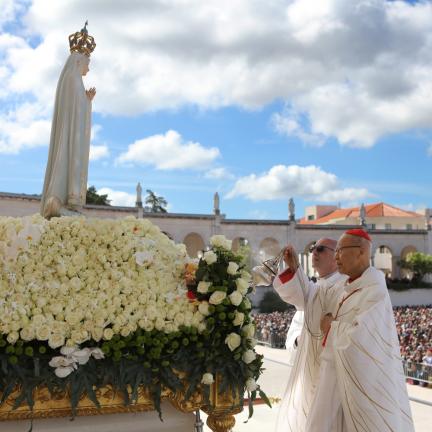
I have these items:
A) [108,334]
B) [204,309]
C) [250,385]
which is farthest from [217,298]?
[108,334]

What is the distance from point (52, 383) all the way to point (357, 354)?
2405 millimetres

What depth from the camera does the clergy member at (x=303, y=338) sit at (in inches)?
194

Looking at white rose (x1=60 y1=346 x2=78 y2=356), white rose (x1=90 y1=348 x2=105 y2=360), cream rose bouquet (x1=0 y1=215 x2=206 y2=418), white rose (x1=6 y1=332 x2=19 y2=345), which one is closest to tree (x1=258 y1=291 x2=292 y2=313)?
cream rose bouquet (x1=0 y1=215 x2=206 y2=418)

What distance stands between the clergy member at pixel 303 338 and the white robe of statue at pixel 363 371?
15.3 inches

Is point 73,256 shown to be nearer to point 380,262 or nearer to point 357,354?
point 357,354

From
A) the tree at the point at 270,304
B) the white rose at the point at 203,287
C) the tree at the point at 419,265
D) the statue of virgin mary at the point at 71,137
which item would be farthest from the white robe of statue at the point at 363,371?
the tree at the point at 419,265

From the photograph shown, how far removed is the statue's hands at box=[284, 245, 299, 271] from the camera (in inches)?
198

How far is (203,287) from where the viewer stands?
375 centimetres

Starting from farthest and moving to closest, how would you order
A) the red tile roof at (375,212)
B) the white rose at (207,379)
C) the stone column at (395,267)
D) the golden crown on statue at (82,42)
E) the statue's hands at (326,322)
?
the red tile roof at (375,212) → the stone column at (395,267) → the golden crown on statue at (82,42) → the statue's hands at (326,322) → the white rose at (207,379)

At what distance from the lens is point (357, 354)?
13.3ft

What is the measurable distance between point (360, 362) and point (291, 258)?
4.42 ft

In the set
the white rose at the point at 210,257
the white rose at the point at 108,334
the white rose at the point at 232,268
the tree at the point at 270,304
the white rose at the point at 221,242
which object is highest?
the white rose at the point at 221,242

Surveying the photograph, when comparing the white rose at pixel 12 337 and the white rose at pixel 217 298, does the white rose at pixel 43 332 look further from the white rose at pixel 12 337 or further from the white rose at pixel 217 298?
the white rose at pixel 217 298

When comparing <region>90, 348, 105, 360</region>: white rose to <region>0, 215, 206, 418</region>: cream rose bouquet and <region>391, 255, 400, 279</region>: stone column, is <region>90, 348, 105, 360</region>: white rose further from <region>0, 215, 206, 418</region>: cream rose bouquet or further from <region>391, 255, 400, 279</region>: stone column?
<region>391, 255, 400, 279</region>: stone column
